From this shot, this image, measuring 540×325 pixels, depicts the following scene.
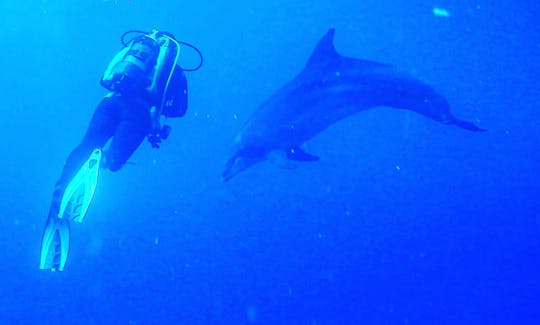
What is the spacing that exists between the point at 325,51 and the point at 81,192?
3.70 m

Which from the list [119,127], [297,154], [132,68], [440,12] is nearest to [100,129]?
[119,127]

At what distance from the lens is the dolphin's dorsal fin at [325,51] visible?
6.57 metres

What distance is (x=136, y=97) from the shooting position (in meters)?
4.65

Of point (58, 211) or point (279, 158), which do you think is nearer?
point (58, 211)

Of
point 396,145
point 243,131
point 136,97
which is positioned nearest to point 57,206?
point 136,97

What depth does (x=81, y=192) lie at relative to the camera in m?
4.29

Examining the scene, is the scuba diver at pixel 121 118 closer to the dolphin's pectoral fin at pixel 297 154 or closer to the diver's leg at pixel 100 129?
the diver's leg at pixel 100 129

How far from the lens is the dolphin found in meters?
6.68

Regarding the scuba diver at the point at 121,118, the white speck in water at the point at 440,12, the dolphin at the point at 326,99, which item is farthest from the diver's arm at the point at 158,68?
the white speck in water at the point at 440,12

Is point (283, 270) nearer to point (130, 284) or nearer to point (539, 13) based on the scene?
point (130, 284)

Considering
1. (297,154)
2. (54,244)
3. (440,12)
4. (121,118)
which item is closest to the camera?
(54,244)

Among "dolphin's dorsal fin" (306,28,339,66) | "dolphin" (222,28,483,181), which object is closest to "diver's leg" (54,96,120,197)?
"dolphin" (222,28,483,181)

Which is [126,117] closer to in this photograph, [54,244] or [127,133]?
[127,133]

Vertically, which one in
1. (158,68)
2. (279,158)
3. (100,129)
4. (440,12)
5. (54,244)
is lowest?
(440,12)
